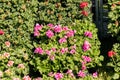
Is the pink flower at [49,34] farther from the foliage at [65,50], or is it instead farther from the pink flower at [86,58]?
the pink flower at [86,58]

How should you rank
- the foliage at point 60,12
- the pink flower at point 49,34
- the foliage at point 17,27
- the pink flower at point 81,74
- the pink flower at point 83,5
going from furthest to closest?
the foliage at point 60,12 → the pink flower at point 83,5 → the foliage at point 17,27 → the pink flower at point 49,34 → the pink flower at point 81,74

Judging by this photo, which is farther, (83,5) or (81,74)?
(83,5)

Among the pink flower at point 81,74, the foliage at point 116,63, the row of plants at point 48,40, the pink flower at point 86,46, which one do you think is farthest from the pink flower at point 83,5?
the pink flower at point 81,74

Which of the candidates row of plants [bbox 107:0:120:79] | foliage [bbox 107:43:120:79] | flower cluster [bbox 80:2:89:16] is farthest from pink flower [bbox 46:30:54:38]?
foliage [bbox 107:43:120:79]

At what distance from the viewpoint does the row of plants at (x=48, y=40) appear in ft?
20.6

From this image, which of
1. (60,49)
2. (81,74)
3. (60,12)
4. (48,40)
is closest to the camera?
(81,74)

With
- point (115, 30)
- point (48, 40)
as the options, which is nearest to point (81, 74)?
point (48, 40)

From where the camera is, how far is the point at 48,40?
6547 millimetres

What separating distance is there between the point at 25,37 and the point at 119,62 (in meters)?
1.80

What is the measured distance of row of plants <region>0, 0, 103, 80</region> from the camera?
6.29 metres

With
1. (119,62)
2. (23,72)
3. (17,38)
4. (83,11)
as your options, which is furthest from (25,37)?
(119,62)

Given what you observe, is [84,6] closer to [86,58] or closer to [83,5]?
[83,5]

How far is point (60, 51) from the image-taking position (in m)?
6.30

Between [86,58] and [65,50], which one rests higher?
[65,50]
